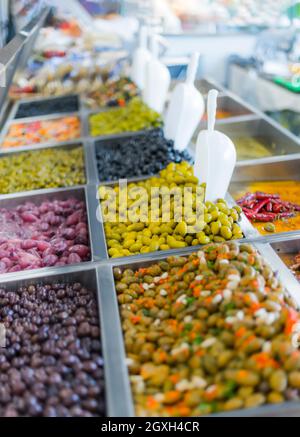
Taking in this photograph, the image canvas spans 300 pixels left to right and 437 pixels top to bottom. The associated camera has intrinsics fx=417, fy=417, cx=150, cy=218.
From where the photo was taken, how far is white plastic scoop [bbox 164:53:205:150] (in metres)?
3.03

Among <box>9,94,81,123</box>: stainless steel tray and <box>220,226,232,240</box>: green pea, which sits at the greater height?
<box>9,94,81,123</box>: stainless steel tray

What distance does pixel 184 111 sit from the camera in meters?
3.07

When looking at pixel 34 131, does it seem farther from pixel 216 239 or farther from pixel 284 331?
pixel 284 331

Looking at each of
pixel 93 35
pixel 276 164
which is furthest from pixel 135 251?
pixel 93 35

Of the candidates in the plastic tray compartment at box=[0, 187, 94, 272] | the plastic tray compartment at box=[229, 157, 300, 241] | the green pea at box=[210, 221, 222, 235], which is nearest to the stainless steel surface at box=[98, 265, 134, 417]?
the green pea at box=[210, 221, 222, 235]

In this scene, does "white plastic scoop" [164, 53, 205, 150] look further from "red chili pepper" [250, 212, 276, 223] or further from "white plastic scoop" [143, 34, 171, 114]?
"red chili pepper" [250, 212, 276, 223]

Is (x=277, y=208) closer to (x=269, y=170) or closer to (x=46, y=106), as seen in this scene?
(x=269, y=170)

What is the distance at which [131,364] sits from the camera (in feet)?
4.90

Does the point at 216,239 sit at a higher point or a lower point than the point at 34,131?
lower

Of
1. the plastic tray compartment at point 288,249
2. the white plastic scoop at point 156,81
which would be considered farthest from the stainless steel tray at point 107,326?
the white plastic scoop at point 156,81

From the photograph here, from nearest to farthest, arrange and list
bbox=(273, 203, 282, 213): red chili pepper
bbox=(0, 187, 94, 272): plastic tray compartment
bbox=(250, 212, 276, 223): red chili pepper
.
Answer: bbox=(250, 212, 276, 223): red chili pepper, bbox=(273, 203, 282, 213): red chili pepper, bbox=(0, 187, 94, 272): plastic tray compartment

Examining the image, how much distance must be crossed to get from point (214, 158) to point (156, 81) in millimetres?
1806

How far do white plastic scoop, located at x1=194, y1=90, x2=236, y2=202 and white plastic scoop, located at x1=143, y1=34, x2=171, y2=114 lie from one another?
1.66 metres

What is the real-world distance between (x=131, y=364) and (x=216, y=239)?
0.81 m
